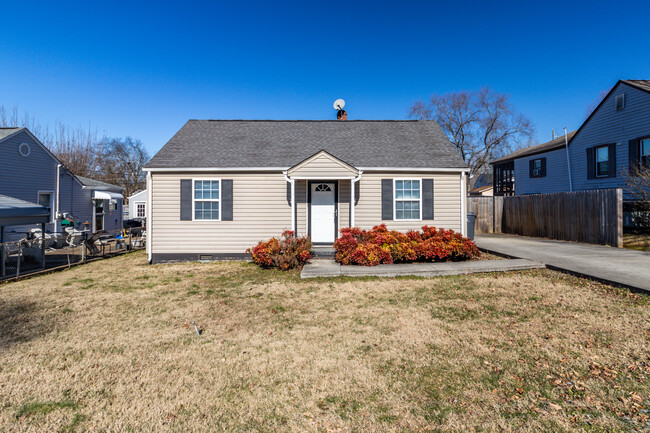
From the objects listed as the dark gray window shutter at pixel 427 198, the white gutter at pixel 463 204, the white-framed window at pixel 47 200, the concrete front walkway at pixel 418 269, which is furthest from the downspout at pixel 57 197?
the white gutter at pixel 463 204

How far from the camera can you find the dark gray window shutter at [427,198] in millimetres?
10445

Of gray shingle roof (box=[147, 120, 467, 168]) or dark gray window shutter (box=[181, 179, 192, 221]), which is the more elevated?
gray shingle roof (box=[147, 120, 467, 168])

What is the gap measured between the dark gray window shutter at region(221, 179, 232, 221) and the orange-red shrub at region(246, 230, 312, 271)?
1.82 meters

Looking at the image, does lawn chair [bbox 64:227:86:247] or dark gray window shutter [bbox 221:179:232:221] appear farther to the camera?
lawn chair [bbox 64:227:86:247]

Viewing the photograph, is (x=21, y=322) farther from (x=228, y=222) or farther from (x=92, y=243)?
(x=92, y=243)

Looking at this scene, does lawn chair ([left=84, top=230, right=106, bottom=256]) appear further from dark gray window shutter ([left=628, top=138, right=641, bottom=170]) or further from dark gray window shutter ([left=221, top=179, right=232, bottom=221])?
dark gray window shutter ([left=628, top=138, right=641, bottom=170])

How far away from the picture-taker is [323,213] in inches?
420

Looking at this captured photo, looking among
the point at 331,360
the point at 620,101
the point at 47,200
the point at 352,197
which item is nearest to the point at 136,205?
the point at 47,200

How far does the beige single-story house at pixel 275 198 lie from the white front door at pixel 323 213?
0.11 ft

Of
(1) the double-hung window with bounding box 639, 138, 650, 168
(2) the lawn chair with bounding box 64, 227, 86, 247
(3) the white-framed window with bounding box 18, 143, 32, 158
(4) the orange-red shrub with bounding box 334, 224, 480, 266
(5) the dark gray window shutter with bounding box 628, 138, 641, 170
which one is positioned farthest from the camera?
(5) the dark gray window shutter with bounding box 628, 138, 641, 170

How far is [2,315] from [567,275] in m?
10.9

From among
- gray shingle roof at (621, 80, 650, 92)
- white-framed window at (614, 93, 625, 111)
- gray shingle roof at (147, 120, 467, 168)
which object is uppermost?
gray shingle roof at (621, 80, 650, 92)

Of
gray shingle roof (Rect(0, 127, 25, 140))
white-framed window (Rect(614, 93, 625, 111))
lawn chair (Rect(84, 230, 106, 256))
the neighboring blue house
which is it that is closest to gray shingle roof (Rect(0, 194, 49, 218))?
lawn chair (Rect(84, 230, 106, 256))

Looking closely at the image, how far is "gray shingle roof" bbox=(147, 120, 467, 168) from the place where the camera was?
1045 cm
